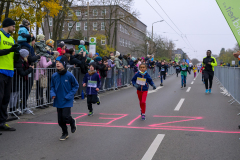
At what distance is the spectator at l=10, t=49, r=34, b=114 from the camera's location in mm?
7887

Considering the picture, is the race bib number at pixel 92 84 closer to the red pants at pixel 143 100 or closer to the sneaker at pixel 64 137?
the red pants at pixel 143 100

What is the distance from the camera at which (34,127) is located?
23.2 ft

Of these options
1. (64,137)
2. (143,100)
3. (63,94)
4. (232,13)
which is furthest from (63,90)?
(232,13)

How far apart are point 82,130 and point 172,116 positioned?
3.02 m

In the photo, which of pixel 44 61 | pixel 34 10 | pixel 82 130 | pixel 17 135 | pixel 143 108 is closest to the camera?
pixel 17 135

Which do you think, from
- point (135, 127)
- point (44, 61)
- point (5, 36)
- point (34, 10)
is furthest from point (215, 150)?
point (34, 10)

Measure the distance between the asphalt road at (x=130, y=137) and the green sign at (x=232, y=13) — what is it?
227 cm

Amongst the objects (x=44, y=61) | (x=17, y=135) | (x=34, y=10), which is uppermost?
(x=34, y=10)

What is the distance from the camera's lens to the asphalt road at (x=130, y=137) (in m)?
4.80

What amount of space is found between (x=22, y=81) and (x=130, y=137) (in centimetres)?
405

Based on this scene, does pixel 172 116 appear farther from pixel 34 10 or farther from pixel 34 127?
pixel 34 10

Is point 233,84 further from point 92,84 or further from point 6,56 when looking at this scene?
point 6,56

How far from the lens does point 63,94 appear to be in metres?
5.90

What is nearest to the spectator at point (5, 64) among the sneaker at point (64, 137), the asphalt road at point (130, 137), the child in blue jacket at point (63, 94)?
the asphalt road at point (130, 137)
